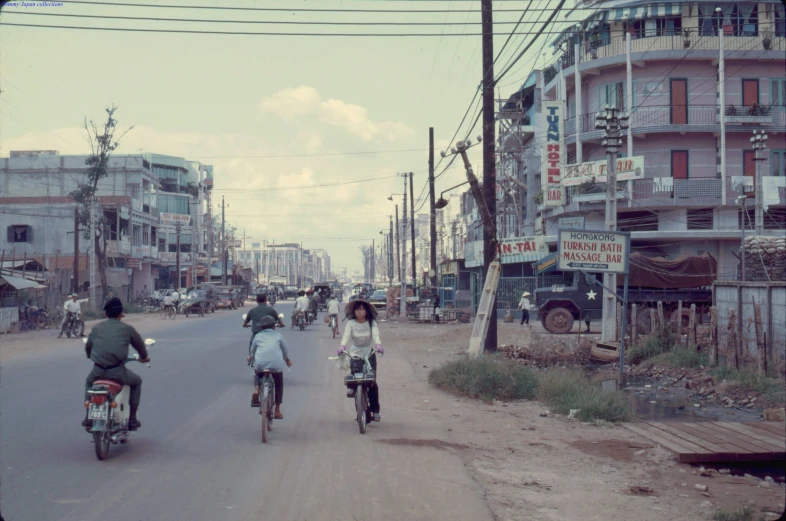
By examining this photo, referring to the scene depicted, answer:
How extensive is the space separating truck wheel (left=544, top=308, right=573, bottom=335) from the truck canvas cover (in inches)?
103

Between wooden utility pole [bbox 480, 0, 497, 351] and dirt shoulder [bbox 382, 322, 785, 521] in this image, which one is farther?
wooden utility pole [bbox 480, 0, 497, 351]

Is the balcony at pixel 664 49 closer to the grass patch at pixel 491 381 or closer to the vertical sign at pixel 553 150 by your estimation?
the vertical sign at pixel 553 150

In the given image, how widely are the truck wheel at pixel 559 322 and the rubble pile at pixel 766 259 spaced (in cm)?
1257

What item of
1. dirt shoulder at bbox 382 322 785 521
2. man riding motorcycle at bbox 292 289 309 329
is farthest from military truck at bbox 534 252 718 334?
dirt shoulder at bbox 382 322 785 521

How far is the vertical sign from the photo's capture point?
3916 cm

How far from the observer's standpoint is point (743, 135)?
36.8 metres

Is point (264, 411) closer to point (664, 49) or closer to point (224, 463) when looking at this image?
point (224, 463)

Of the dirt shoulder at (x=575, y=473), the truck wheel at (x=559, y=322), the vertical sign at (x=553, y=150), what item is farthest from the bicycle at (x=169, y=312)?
the dirt shoulder at (x=575, y=473)

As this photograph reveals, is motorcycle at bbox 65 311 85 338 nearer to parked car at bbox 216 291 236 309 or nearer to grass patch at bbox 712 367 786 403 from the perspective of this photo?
grass patch at bbox 712 367 786 403

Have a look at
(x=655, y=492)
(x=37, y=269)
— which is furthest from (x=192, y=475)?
(x=37, y=269)

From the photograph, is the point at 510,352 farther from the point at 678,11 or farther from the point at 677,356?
the point at 678,11

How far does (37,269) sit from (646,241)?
35210mm

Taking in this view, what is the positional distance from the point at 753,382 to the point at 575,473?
23.1 ft

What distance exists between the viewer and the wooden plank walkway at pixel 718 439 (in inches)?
339
